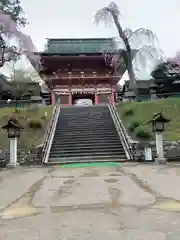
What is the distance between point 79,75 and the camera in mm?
27875

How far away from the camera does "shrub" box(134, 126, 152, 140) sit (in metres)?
14.8

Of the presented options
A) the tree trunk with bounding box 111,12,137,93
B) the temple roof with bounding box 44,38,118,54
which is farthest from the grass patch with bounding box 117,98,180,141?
the temple roof with bounding box 44,38,118,54

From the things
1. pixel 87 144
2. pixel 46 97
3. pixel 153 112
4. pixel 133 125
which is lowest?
pixel 87 144

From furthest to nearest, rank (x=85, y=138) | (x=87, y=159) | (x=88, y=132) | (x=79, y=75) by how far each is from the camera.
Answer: (x=79, y=75) → (x=88, y=132) → (x=85, y=138) → (x=87, y=159)

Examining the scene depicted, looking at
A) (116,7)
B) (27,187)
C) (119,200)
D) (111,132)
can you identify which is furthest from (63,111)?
(119,200)

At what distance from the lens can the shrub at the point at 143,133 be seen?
14830 mm

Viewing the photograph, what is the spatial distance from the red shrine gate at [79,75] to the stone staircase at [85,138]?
275 inches

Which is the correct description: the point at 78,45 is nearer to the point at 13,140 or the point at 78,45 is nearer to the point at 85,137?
the point at 85,137

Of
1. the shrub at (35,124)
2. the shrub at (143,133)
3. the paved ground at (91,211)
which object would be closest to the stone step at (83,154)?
the shrub at (143,133)

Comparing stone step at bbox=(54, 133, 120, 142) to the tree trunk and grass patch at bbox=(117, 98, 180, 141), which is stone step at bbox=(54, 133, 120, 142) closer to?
grass patch at bbox=(117, 98, 180, 141)

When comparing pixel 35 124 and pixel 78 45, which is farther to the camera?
pixel 78 45

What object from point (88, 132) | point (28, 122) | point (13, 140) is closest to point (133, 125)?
point (88, 132)

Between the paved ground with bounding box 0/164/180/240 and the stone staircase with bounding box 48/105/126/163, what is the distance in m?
6.78

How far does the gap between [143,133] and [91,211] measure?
10.6m
